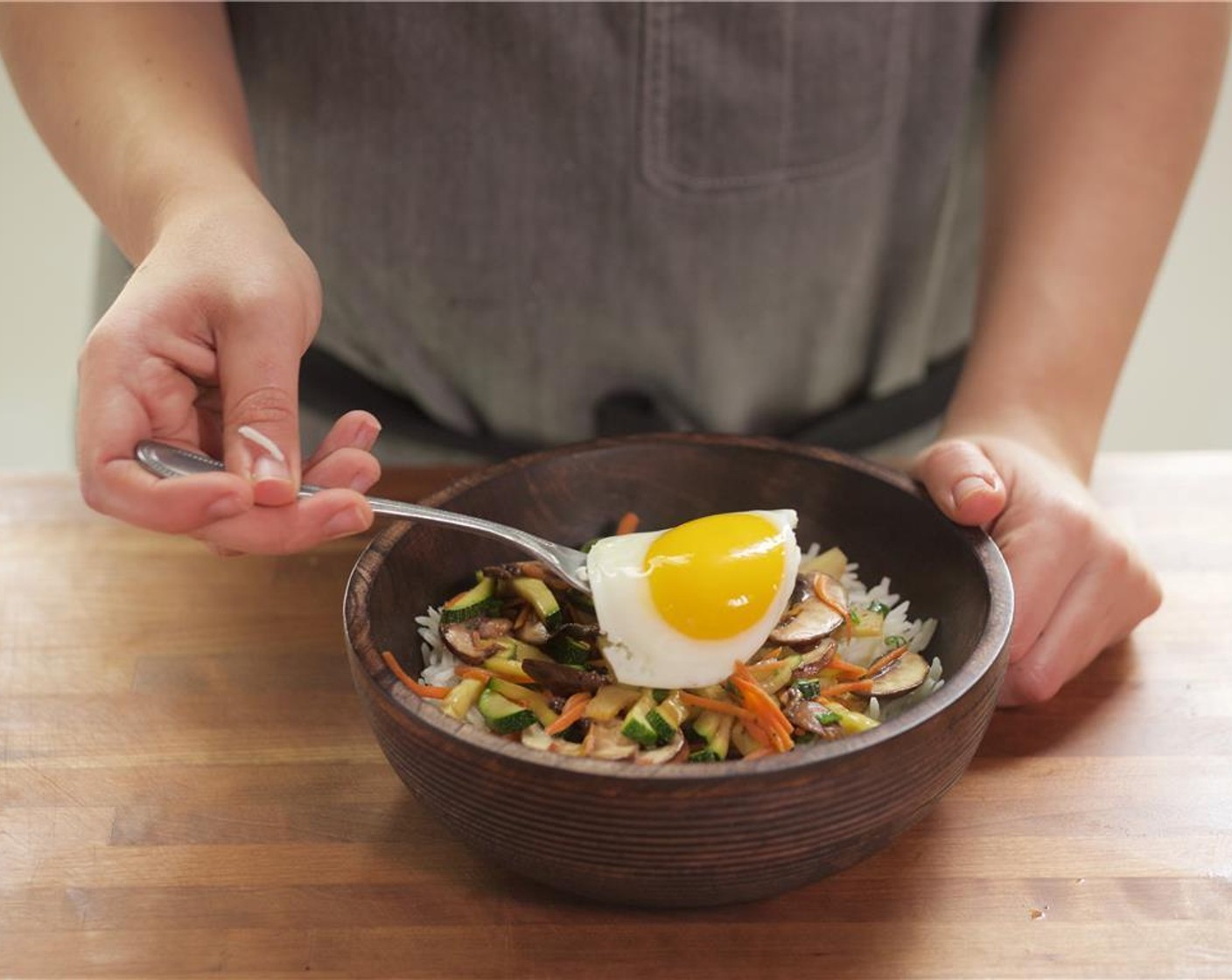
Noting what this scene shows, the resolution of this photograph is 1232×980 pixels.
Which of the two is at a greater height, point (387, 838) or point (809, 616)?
point (809, 616)

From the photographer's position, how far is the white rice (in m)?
1.33

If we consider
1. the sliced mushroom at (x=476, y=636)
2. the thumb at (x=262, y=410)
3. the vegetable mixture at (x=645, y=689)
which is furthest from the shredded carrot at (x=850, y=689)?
the thumb at (x=262, y=410)

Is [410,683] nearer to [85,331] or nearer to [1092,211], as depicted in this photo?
[1092,211]

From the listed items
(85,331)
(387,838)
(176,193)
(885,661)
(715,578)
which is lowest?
(85,331)

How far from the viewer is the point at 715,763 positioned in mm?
1086

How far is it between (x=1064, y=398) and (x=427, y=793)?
3.39ft

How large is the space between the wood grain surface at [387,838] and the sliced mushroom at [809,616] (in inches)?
8.5

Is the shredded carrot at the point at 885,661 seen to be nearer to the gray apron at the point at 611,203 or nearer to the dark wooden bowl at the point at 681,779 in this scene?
the dark wooden bowl at the point at 681,779

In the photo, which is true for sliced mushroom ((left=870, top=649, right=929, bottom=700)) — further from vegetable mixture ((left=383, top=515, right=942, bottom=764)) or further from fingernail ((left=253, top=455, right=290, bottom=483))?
fingernail ((left=253, top=455, right=290, bottom=483))

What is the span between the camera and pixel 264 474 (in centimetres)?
119

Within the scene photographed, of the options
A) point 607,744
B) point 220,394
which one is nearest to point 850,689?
point 607,744

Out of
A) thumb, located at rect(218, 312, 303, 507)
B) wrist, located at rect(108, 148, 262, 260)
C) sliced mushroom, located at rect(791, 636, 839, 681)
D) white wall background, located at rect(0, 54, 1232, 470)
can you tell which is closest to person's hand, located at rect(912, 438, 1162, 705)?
sliced mushroom, located at rect(791, 636, 839, 681)

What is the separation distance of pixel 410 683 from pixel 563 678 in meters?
0.15

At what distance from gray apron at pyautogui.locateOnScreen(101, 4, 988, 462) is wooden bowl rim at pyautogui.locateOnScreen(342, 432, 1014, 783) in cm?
43
